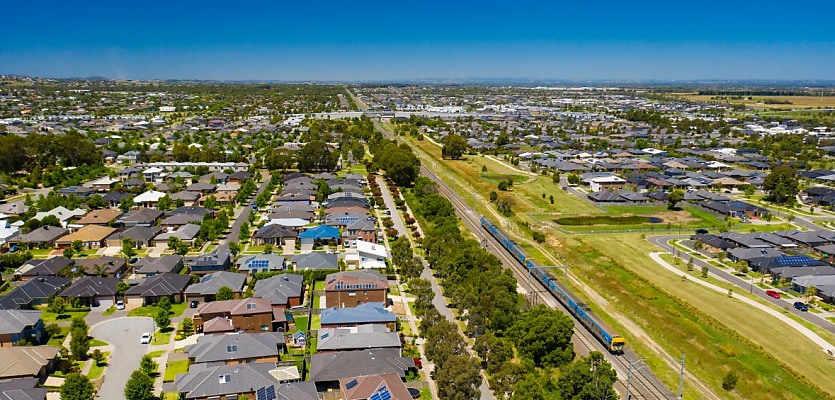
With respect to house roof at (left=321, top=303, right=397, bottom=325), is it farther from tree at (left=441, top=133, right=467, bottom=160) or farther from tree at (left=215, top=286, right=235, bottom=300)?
tree at (left=441, top=133, right=467, bottom=160)

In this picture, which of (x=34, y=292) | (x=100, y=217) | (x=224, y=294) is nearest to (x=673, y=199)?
(x=224, y=294)

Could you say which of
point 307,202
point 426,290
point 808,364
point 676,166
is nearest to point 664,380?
point 808,364

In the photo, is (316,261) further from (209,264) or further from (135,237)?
(135,237)

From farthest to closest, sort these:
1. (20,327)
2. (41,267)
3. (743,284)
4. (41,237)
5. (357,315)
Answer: (41,237), (743,284), (41,267), (357,315), (20,327)

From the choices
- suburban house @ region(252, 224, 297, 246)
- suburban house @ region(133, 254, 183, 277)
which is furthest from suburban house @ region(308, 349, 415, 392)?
suburban house @ region(252, 224, 297, 246)

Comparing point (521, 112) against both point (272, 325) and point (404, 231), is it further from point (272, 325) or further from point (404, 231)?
point (272, 325)
